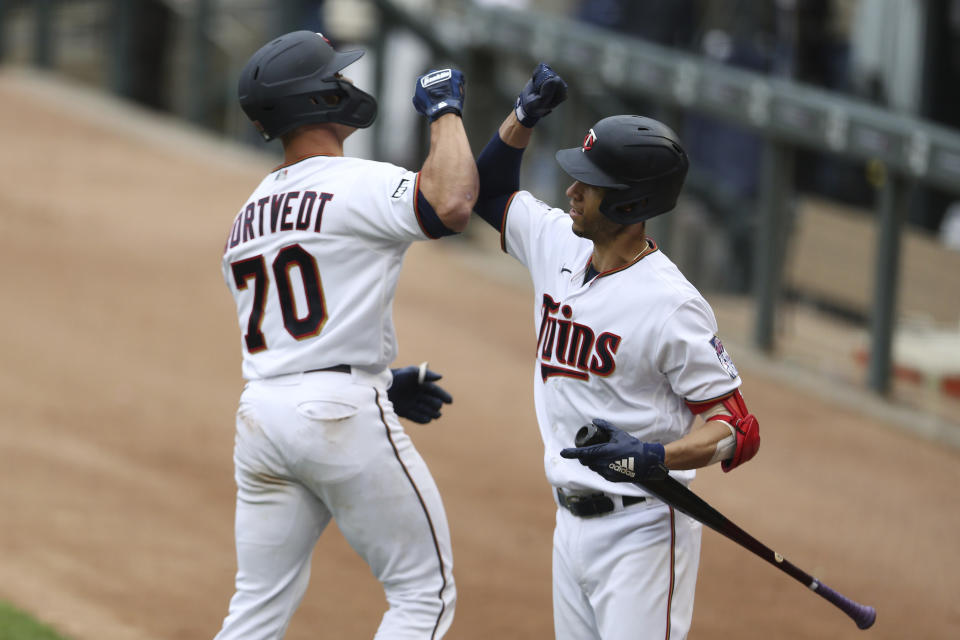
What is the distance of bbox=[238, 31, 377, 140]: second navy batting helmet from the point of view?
3.53 metres

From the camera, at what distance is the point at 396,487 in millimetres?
3457

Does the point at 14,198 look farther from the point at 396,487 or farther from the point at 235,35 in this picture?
the point at 396,487

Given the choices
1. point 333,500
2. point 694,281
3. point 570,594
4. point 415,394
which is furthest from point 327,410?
point 694,281

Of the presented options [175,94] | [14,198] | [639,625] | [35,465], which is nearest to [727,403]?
[639,625]

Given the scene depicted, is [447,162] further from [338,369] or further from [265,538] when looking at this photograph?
[265,538]

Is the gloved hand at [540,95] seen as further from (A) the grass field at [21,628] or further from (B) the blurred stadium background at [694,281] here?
(A) the grass field at [21,628]

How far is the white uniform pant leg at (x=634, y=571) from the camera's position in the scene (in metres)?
3.12

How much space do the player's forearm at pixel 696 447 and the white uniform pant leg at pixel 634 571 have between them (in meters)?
0.19

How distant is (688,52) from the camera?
12891mm

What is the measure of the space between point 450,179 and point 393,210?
179mm

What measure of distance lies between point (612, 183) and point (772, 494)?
4.25m

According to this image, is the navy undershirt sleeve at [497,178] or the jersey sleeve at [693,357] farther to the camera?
the navy undershirt sleeve at [497,178]

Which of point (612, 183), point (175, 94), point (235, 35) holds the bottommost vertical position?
point (175, 94)

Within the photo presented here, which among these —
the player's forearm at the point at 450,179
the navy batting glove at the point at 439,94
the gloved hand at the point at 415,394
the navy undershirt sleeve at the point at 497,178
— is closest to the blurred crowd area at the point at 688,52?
the gloved hand at the point at 415,394
